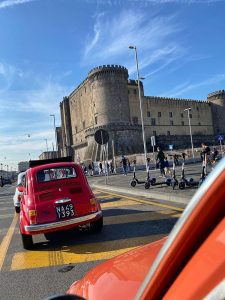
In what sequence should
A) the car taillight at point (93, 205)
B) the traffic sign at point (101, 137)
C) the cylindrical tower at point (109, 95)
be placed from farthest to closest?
1. the cylindrical tower at point (109, 95)
2. the traffic sign at point (101, 137)
3. the car taillight at point (93, 205)

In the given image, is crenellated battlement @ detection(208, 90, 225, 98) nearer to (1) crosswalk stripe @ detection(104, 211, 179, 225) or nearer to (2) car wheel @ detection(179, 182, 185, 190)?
(2) car wheel @ detection(179, 182, 185, 190)

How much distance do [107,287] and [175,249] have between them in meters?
0.66

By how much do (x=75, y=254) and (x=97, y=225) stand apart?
160 centimetres

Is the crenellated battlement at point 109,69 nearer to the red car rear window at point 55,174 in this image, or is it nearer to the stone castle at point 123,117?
the stone castle at point 123,117

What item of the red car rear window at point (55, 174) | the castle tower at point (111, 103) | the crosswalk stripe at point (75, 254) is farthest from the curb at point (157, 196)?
the castle tower at point (111, 103)

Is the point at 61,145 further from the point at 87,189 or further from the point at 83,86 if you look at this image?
the point at 87,189

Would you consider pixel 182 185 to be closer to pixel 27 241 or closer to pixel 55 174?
pixel 55 174

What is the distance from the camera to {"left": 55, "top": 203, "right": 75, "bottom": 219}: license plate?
754 cm

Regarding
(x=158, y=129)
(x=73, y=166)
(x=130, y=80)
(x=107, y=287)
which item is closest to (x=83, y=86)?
(x=130, y=80)

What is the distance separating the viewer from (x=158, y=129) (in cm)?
9644

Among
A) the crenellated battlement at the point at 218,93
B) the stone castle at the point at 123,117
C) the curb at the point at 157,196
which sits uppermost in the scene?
the crenellated battlement at the point at 218,93

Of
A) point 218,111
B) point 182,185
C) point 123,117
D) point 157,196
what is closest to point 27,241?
point 157,196

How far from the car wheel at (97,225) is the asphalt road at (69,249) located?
125 millimetres

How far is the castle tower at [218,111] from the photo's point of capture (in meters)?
108
